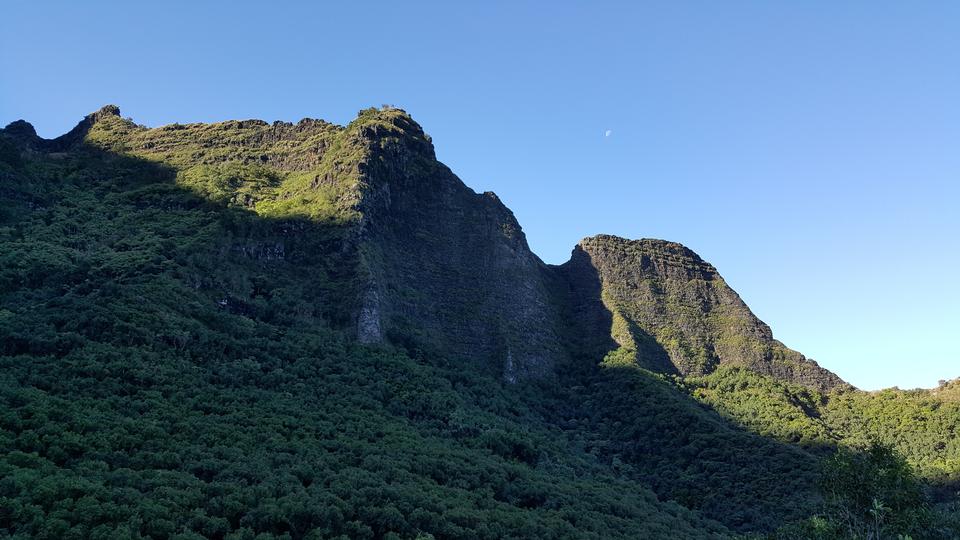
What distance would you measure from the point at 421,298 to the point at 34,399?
186ft

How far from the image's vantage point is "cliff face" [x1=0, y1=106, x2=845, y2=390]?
297 ft

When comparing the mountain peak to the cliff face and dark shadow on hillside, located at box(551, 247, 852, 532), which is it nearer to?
the cliff face

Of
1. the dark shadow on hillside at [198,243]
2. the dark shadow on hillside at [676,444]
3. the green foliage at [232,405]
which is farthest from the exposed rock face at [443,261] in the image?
the dark shadow on hillside at [676,444]

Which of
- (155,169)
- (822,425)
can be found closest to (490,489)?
(822,425)

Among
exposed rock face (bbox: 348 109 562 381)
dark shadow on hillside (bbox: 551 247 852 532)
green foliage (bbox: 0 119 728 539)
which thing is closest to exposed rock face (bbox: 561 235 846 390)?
dark shadow on hillside (bbox: 551 247 852 532)

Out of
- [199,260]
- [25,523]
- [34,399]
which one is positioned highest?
[199,260]

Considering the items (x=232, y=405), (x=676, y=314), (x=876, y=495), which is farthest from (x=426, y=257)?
(x=876, y=495)

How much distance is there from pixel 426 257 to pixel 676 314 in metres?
42.8

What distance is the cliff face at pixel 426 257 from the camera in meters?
90.5

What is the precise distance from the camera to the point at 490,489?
53812 mm

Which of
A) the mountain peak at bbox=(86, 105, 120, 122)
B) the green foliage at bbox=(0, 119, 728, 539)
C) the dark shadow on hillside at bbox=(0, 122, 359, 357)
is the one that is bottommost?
the green foliage at bbox=(0, 119, 728, 539)

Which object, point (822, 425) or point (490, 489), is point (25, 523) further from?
point (822, 425)

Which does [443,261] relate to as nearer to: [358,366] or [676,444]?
[358,366]

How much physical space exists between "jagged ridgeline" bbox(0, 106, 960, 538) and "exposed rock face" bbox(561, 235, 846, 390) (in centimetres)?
45
